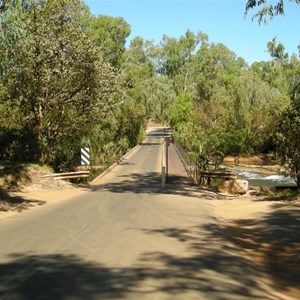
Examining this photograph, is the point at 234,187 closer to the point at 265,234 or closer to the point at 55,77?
the point at 55,77

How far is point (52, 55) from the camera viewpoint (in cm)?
2291

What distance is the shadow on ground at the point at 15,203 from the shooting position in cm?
1555

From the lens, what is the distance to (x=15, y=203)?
16922 millimetres

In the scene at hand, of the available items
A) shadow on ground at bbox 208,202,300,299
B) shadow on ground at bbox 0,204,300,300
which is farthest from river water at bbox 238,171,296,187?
shadow on ground at bbox 0,204,300,300

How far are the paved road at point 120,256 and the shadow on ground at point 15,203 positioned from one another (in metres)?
0.96

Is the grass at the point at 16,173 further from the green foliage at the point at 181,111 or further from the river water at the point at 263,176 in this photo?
the green foliage at the point at 181,111

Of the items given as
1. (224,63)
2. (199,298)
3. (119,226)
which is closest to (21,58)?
(119,226)

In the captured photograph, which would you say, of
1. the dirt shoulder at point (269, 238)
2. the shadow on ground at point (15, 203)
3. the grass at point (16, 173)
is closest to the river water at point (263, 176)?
the grass at point (16, 173)

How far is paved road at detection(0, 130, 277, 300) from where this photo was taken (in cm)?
605

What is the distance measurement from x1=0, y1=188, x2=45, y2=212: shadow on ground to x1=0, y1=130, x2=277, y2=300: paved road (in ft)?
3.15

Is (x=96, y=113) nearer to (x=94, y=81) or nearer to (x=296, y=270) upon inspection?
(x=94, y=81)

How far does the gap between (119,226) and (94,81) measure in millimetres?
14357

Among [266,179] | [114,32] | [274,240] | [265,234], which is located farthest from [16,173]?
[114,32]

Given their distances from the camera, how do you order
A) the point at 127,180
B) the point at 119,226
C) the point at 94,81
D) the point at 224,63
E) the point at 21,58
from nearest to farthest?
the point at 119,226
the point at 21,58
the point at 94,81
the point at 127,180
the point at 224,63
